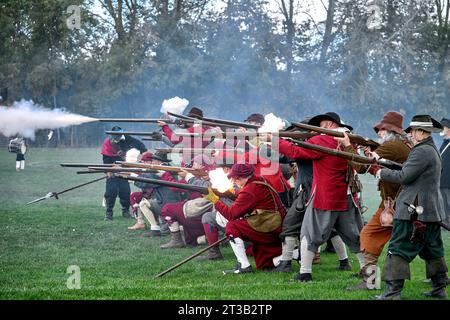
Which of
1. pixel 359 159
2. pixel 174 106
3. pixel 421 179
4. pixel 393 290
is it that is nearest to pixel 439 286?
pixel 393 290

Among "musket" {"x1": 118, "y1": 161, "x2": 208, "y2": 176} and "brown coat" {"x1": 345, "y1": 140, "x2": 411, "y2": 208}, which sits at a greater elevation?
"brown coat" {"x1": 345, "y1": 140, "x2": 411, "y2": 208}

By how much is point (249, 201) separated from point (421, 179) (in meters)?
2.24

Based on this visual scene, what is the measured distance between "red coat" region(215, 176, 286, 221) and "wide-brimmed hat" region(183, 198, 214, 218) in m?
1.76

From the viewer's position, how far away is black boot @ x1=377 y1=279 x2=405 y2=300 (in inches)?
240

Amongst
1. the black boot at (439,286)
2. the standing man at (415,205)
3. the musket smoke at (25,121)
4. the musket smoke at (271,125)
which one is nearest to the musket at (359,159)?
the standing man at (415,205)

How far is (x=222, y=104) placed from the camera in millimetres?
Result: 30062

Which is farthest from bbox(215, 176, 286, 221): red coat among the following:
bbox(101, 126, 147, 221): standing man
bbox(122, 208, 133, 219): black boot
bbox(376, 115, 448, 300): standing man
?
bbox(122, 208, 133, 219): black boot

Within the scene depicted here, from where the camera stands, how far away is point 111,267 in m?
8.10

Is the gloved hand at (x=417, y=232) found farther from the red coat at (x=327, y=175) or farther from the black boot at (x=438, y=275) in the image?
the red coat at (x=327, y=175)

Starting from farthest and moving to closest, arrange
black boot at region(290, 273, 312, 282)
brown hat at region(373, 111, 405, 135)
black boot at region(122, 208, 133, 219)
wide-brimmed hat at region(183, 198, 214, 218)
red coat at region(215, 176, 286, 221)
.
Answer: black boot at region(122, 208, 133, 219)
wide-brimmed hat at region(183, 198, 214, 218)
red coat at region(215, 176, 286, 221)
black boot at region(290, 273, 312, 282)
brown hat at region(373, 111, 405, 135)

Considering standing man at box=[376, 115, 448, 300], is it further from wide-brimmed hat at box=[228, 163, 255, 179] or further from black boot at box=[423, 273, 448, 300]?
wide-brimmed hat at box=[228, 163, 255, 179]

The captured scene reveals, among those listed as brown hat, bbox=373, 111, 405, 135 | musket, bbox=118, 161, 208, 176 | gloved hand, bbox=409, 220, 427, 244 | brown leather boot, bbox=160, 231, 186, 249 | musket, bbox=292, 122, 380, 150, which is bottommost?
brown leather boot, bbox=160, 231, 186, 249

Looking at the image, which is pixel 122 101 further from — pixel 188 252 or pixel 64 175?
pixel 188 252

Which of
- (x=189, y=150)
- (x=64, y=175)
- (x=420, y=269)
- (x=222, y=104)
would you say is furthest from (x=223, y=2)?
(x=420, y=269)
